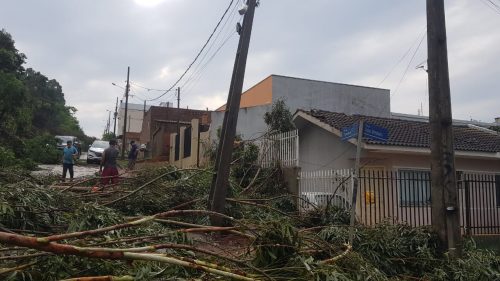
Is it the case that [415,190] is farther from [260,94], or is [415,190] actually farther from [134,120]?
[134,120]

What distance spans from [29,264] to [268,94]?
2129cm

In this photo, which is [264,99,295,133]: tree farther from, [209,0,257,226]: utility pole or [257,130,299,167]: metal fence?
[209,0,257,226]: utility pole

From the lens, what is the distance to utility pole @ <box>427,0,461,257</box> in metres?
7.53

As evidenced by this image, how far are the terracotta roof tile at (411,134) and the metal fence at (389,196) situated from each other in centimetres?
96

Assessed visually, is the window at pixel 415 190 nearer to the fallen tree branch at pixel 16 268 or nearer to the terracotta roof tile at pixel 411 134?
the terracotta roof tile at pixel 411 134

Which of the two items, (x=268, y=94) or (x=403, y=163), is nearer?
(x=403, y=163)

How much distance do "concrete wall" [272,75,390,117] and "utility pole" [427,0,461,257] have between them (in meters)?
15.6

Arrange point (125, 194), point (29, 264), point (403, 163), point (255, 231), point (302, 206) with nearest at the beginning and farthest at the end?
1. point (29, 264)
2. point (255, 231)
3. point (125, 194)
4. point (302, 206)
5. point (403, 163)

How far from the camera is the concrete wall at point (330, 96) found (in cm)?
2438

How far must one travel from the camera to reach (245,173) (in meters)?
14.0

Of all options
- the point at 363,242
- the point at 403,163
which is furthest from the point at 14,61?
the point at 363,242

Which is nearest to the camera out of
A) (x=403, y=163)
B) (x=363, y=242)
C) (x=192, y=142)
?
(x=363, y=242)

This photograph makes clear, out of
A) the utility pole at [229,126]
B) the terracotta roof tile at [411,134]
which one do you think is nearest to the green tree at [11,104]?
the terracotta roof tile at [411,134]

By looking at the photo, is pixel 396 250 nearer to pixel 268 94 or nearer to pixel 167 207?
pixel 167 207
